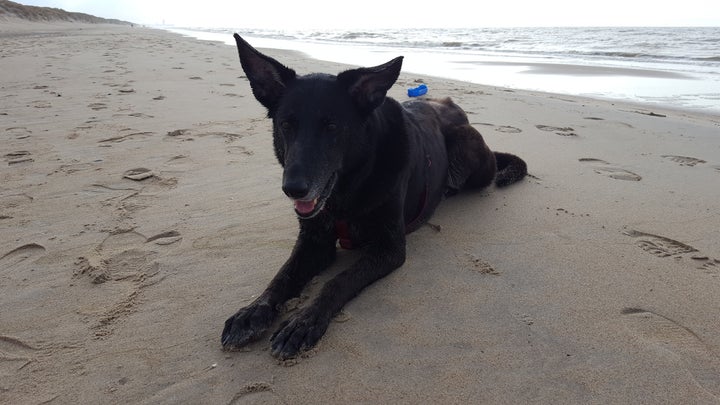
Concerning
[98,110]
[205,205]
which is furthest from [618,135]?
[98,110]

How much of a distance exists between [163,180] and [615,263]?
12.2 ft

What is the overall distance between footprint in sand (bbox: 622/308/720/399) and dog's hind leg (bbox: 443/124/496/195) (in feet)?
6.42

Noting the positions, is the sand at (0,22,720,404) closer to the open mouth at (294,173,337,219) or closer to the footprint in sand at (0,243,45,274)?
the footprint in sand at (0,243,45,274)

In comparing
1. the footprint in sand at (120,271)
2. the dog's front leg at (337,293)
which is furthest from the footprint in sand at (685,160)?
the footprint in sand at (120,271)

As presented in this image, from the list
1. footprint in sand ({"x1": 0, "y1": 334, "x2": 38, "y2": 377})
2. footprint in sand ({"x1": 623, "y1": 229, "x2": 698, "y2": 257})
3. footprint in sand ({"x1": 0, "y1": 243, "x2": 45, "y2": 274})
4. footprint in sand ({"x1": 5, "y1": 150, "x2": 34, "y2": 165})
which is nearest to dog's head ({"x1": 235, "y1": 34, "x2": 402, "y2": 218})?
footprint in sand ({"x1": 0, "y1": 334, "x2": 38, "y2": 377})

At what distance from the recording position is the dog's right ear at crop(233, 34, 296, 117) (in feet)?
9.52

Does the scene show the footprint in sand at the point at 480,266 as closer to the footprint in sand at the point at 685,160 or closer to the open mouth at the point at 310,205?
the open mouth at the point at 310,205

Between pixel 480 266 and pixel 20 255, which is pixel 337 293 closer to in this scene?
pixel 480 266

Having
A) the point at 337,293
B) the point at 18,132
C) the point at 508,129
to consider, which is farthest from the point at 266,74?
the point at 18,132

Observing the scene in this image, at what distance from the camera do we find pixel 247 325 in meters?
2.35

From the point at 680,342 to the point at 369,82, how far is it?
2125 mm

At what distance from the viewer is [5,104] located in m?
7.00

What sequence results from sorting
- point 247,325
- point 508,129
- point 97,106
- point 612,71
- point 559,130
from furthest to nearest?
point 612,71
point 97,106
point 508,129
point 559,130
point 247,325

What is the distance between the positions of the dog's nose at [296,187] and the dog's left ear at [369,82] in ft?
2.53
